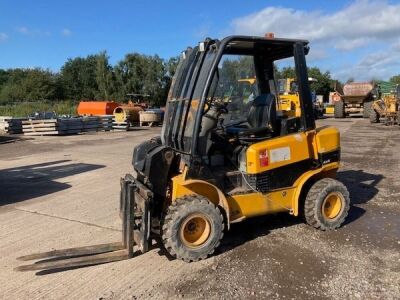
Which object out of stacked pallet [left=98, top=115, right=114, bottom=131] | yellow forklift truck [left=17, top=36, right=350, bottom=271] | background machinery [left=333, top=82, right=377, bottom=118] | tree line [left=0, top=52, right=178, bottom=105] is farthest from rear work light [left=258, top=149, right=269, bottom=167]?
tree line [left=0, top=52, right=178, bottom=105]

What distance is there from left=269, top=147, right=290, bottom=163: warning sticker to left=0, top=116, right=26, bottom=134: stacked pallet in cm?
1868

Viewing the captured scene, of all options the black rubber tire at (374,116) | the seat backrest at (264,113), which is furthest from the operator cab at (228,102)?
the black rubber tire at (374,116)

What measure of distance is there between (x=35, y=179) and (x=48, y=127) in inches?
468

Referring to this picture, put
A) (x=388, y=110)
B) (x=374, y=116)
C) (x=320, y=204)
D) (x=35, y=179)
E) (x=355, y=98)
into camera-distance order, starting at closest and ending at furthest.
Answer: (x=320, y=204)
(x=35, y=179)
(x=388, y=110)
(x=374, y=116)
(x=355, y=98)

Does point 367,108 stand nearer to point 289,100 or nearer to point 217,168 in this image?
point 289,100

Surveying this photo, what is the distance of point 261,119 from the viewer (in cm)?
547

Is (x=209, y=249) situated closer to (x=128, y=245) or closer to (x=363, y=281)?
(x=128, y=245)

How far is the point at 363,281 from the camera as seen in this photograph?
427 centimetres

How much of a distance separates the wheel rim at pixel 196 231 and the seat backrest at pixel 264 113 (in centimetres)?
142

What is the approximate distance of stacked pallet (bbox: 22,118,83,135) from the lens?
20.7 m

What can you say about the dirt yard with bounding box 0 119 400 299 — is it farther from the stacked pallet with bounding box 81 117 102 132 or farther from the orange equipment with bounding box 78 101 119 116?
the orange equipment with bounding box 78 101 119 116

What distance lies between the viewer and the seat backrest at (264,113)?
5.43 m

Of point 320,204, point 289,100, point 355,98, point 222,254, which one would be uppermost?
point 355,98

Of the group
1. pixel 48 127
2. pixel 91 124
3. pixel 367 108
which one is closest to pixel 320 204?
pixel 48 127
